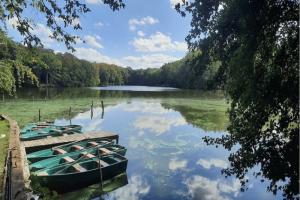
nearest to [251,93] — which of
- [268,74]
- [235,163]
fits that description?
[268,74]

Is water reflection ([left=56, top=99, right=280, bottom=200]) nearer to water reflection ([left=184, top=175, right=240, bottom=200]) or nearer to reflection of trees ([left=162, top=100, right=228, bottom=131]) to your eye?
water reflection ([left=184, top=175, right=240, bottom=200])

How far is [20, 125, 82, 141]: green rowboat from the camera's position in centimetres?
1964

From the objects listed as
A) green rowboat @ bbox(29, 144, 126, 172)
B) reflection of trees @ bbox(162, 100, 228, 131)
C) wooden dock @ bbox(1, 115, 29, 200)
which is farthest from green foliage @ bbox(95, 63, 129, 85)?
green rowboat @ bbox(29, 144, 126, 172)

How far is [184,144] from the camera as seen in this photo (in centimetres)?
2144

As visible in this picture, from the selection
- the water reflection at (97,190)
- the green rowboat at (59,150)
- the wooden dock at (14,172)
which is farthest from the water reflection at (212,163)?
the wooden dock at (14,172)

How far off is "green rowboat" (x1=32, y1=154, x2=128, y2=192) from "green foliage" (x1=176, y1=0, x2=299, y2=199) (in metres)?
7.36

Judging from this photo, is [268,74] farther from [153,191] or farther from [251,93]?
[153,191]

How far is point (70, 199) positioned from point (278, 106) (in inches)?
353

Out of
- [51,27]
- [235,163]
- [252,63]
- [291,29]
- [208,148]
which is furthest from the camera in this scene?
[208,148]

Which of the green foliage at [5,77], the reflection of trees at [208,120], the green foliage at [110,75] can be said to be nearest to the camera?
the green foliage at [5,77]

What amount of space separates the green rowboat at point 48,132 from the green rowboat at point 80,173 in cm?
709

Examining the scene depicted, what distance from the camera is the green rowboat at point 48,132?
19638 mm

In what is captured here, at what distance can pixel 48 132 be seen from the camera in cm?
2108

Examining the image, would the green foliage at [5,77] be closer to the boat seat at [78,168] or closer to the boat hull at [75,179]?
the boat seat at [78,168]
